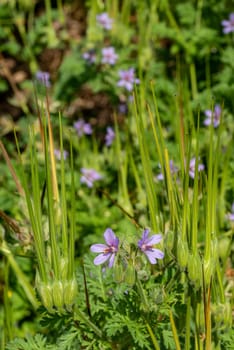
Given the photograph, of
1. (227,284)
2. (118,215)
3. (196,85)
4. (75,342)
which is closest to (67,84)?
(196,85)

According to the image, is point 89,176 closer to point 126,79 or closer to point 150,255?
point 126,79

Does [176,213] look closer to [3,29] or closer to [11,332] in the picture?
[11,332]

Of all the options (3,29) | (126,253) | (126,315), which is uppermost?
(3,29)

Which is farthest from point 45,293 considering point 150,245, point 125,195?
point 125,195

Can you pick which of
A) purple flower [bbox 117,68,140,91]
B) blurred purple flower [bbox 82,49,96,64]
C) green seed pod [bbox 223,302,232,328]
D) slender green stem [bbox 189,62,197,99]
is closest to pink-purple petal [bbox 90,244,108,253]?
green seed pod [bbox 223,302,232,328]

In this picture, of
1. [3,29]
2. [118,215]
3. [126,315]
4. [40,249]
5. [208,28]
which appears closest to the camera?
[40,249]

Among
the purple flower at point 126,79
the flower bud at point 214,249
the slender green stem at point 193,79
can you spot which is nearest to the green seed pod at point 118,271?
the flower bud at point 214,249
